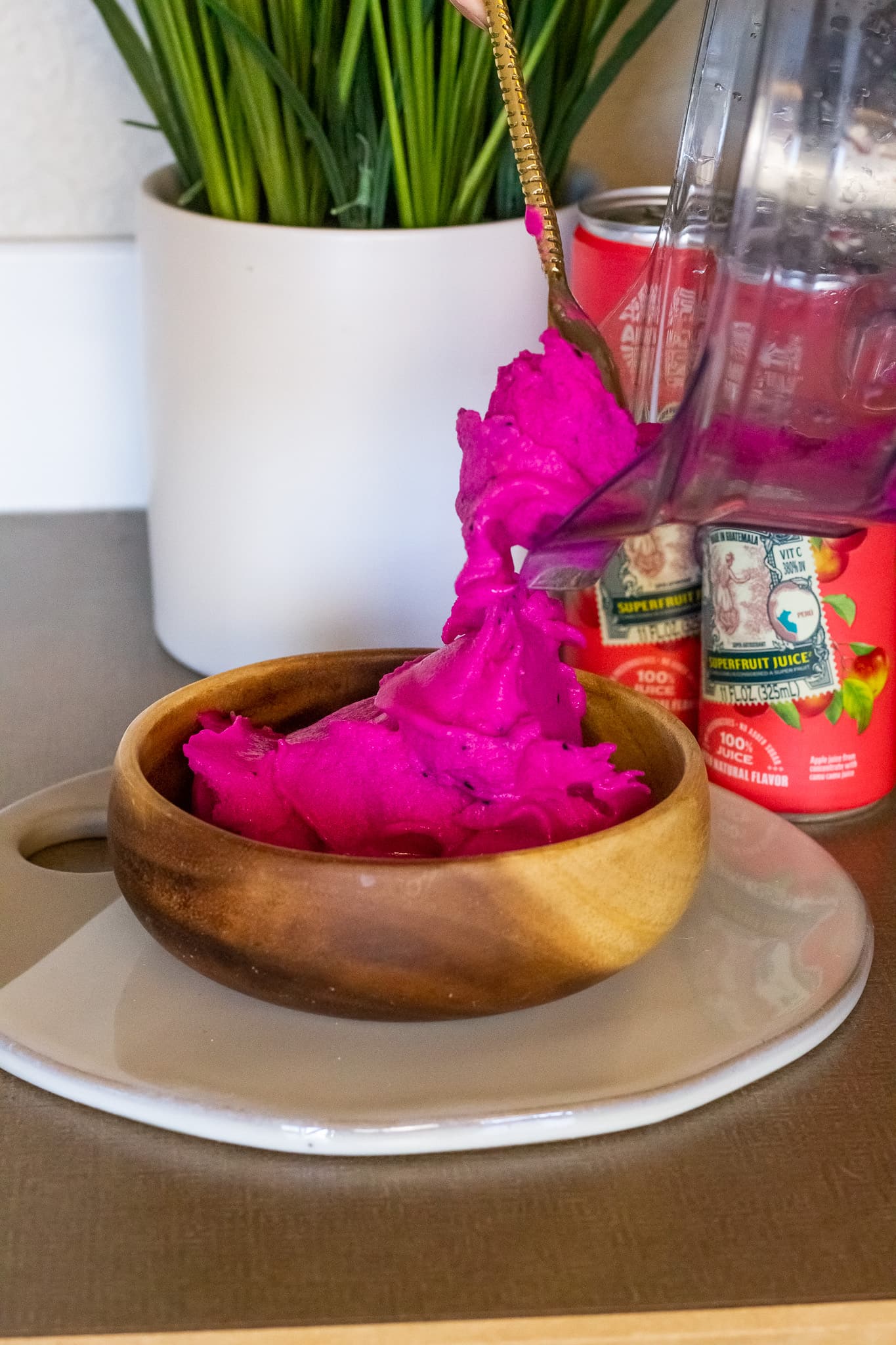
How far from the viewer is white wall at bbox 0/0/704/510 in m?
0.84

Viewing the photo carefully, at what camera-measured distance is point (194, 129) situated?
2.15 ft

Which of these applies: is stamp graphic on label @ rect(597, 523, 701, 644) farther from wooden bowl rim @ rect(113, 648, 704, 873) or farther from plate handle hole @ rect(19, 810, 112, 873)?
plate handle hole @ rect(19, 810, 112, 873)

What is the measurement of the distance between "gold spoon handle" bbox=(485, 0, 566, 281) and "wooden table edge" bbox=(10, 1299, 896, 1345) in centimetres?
32

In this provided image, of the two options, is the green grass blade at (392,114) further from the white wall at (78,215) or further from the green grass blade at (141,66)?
the white wall at (78,215)

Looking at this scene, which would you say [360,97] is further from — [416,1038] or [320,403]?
[416,1038]

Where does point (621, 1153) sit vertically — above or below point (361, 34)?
below

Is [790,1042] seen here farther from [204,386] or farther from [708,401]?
[204,386]

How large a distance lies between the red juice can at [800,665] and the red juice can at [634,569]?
22mm

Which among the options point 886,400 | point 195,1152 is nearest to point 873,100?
point 886,400

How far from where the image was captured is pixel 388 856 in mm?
451

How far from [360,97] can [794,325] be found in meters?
0.27

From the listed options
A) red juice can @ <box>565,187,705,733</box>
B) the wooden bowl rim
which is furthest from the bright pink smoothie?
red juice can @ <box>565,187,705,733</box>

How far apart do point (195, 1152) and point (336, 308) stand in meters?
0.36

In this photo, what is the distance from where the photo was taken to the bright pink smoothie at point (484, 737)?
17.7 inches
